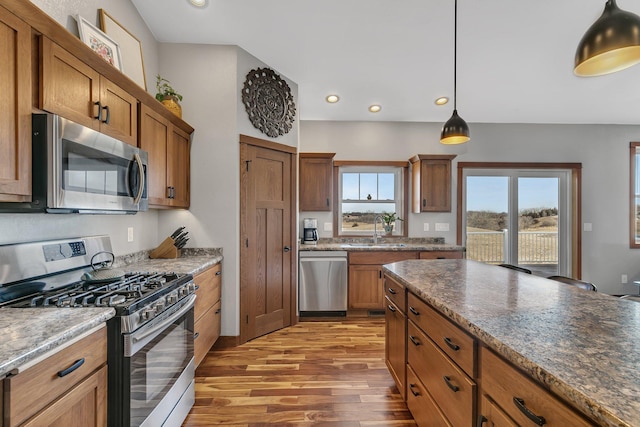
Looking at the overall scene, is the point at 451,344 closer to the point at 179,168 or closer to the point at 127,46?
the point at 179,168

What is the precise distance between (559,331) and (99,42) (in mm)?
2994

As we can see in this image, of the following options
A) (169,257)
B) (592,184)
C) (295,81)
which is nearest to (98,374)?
(169,257)

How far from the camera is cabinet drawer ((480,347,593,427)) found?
726 mm

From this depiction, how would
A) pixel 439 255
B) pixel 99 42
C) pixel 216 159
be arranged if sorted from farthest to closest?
pixel 439 255 → pixel 216 159 → pixel 99 42

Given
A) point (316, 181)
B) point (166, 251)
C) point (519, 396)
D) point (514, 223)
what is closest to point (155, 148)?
point (166, 251)

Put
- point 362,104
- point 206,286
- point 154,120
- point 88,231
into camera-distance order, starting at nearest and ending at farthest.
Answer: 1. point 88,231
2. point 154,120
3. point 206,286
4. point 362,104

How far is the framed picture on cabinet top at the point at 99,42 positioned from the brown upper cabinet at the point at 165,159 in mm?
407

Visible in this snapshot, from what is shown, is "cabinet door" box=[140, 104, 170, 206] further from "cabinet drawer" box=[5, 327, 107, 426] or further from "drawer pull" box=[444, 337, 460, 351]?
"drawer pull" box=[444, 337, 460, 351]

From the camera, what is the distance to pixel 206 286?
248cm

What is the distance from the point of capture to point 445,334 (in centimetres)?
133

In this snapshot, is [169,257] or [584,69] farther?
[169,257]

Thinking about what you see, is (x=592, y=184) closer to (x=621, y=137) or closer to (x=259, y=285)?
(x=621, y=137)

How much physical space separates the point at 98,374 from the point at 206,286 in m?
1.31

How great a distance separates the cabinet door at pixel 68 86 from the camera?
1322 millimetres
